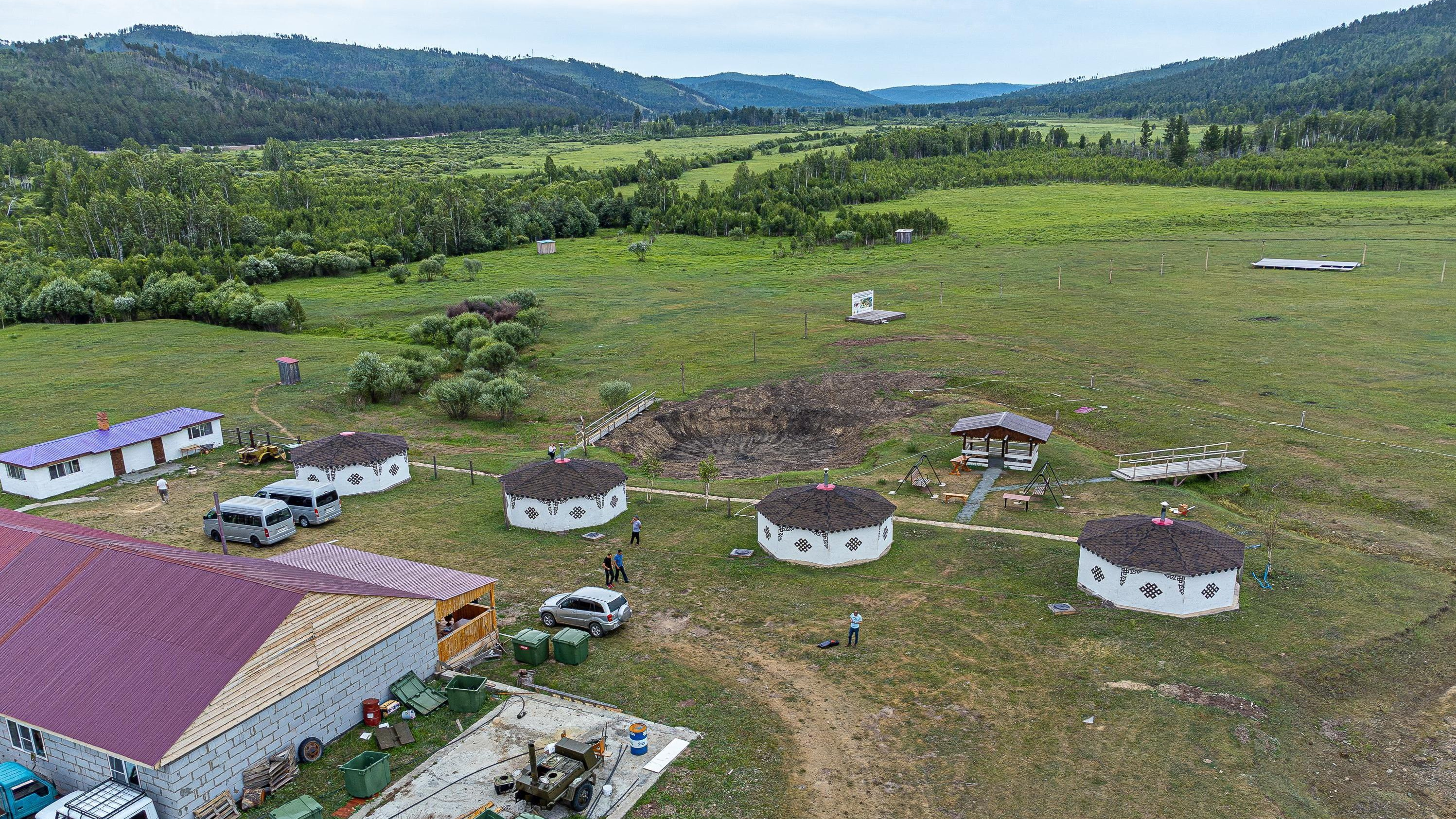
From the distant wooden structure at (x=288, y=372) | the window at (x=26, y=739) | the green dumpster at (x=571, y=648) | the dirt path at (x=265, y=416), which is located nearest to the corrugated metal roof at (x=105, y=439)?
the dirt path at (x=265, y=416)

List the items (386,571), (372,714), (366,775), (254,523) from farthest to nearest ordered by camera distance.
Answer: (254,523), (386,571), (372,714), (366,775)

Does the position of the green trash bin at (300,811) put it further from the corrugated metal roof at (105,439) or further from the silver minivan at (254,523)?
the corrugated metal roof at (105,439)

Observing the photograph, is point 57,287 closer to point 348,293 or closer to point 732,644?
point 348,293

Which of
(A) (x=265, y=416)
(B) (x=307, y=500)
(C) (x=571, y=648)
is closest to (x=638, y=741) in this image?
(C) (x=571, y=648)

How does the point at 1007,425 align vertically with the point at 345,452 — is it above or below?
below

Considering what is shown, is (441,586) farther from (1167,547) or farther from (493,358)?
(493,358)

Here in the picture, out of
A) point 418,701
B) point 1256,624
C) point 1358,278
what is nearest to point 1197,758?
point 1256,624

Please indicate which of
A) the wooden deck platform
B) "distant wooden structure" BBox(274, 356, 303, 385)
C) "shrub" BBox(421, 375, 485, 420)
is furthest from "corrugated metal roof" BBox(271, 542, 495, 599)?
the wooden deck platform
